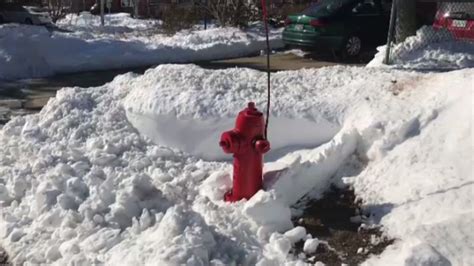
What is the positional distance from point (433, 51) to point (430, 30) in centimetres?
41

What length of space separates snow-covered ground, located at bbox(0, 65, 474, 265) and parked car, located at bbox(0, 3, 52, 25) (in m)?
20.6

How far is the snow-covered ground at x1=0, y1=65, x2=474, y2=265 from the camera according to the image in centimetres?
424

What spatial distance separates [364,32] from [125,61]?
233 inches

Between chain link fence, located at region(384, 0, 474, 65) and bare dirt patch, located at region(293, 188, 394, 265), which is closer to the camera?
bare dirt patch, located at region(293, 188, 394, 265)

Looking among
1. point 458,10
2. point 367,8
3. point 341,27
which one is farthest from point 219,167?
point 367,8

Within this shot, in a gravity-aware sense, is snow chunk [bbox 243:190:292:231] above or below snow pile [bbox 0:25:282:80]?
above

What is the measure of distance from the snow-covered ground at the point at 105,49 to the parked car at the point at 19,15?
24.5ft

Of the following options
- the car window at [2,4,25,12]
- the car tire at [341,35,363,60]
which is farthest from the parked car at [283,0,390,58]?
the car window at [2,4,25,12]

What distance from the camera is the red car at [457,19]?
11.1m

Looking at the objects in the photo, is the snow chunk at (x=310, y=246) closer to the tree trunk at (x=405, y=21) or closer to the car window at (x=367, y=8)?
the tree trunk at (x=405, y=21)

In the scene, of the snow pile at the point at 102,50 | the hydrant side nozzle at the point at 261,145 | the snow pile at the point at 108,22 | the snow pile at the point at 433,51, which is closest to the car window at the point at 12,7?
the snow pile at the point at 108,22

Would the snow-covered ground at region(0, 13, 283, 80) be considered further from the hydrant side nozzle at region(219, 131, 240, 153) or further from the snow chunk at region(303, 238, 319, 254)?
the snow chunk at region(303, 238, 319, 254)

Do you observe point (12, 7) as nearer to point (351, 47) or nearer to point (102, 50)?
point (102, 50)

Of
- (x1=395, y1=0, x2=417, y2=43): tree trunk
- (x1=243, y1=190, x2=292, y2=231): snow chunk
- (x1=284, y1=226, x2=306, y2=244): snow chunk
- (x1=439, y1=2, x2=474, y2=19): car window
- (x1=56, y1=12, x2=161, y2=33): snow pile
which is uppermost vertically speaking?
(x1=439, y1=2, x2=474, y2=19): car window
